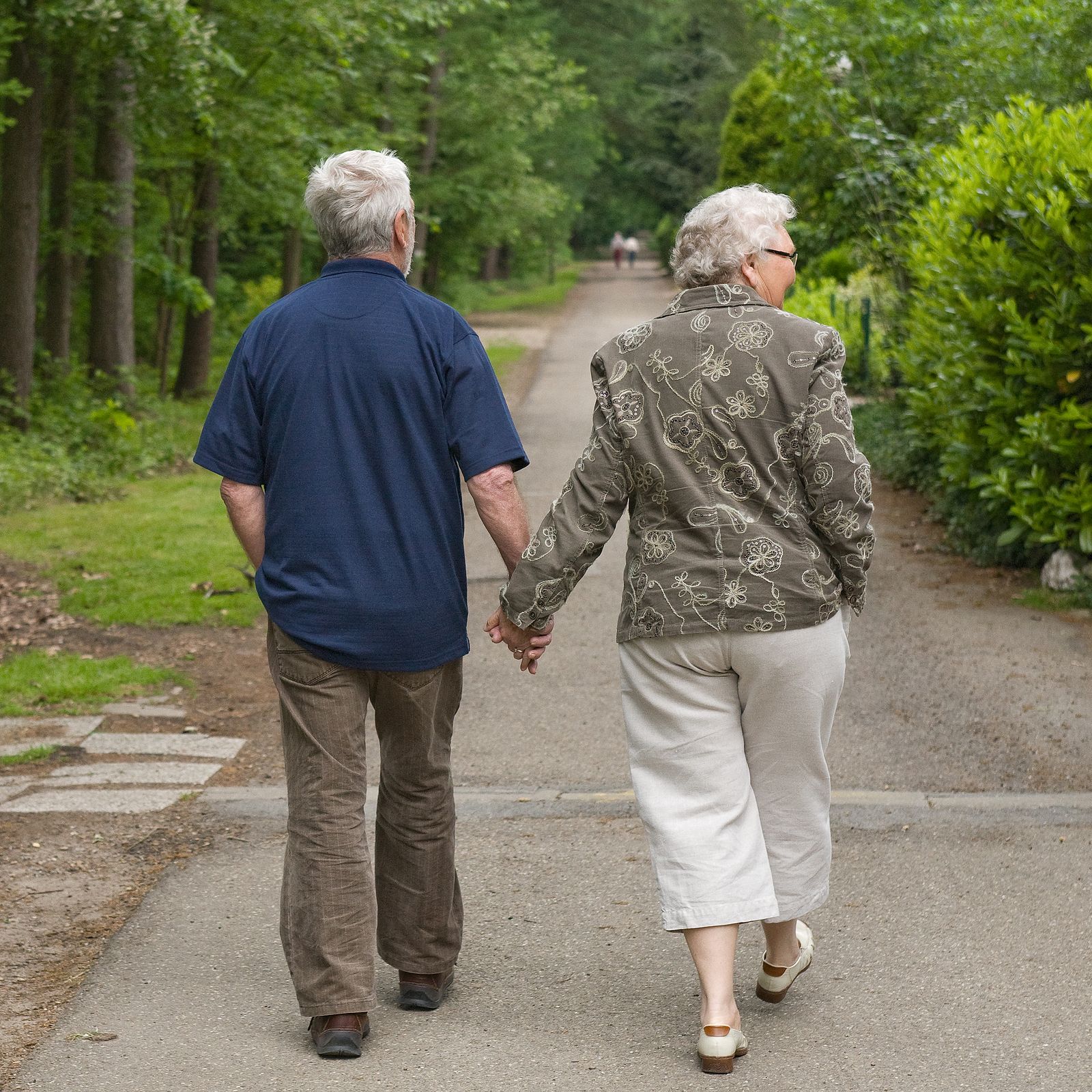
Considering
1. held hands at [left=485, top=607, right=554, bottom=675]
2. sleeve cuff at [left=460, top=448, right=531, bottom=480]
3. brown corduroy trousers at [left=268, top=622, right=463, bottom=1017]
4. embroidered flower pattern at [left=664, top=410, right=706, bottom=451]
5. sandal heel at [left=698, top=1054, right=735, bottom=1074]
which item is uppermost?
embroidered flower pattern at [left=664, top=410, right=706, bottom=451]

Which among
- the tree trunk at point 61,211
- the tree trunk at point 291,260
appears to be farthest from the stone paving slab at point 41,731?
the tree trunk at point 291,260

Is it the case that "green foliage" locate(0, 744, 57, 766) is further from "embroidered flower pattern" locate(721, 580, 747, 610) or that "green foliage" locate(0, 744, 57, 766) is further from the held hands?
"embroidered flower pattern" locate(721, 580, 747, 610)

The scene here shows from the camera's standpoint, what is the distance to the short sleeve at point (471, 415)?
11.3 ft

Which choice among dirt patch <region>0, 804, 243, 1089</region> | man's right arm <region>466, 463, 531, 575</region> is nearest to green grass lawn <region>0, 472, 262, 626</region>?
dirt patch <region>0, 804, 243, 1089</region>

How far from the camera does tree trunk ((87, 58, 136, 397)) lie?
49.7 feet

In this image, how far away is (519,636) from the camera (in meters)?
3.54

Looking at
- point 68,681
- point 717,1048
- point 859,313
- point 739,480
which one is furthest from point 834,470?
point 859,313

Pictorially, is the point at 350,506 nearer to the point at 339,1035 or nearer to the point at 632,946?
the point at 339,1035

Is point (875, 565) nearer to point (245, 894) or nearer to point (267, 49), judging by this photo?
point (245, 894)

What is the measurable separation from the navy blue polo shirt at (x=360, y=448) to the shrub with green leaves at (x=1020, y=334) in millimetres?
5449

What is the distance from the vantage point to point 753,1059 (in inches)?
133

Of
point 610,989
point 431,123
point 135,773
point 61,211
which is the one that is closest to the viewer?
point 610,989

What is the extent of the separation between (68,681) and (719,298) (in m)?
4.48

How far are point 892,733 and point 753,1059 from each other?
289cm
